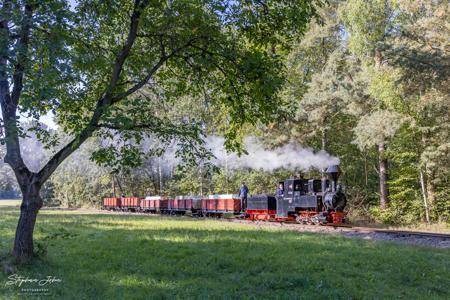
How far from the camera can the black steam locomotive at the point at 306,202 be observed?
822 inches

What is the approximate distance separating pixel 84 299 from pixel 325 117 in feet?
80.8

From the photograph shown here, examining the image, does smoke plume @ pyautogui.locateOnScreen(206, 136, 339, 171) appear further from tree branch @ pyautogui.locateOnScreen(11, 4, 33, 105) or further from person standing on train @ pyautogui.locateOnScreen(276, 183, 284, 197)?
tree branch @ pyautogui.locateOnScreen(11, 4, 33, 105)

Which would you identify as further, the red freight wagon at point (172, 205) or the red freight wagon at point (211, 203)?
the red freight wagon at point (172, 205)

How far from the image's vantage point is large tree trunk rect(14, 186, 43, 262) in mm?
9664

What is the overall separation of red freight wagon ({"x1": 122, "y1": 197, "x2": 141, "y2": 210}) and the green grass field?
31.8 meters

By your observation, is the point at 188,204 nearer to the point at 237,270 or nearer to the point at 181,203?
the point at 181,203

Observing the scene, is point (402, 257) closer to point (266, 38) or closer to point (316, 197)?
point (266, 38)

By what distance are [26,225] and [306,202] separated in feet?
50.0

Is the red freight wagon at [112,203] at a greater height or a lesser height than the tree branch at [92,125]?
lesser

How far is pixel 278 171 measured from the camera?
3359 centimetres


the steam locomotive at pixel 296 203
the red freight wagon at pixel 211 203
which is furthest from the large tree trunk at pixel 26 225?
the red freight wagon at pixel 211 203

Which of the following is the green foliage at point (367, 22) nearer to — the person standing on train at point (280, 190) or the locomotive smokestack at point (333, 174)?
the locomotive smokestack at point (333, 174)

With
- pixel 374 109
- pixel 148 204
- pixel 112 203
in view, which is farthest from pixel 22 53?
pixel 112 203
